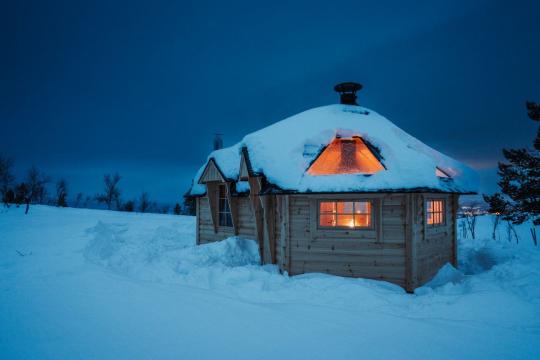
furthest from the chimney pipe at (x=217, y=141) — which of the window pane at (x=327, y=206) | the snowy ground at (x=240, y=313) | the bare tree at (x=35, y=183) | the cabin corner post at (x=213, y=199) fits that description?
the bare tree at (x=35, y=183)

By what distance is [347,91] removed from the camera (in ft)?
38.4

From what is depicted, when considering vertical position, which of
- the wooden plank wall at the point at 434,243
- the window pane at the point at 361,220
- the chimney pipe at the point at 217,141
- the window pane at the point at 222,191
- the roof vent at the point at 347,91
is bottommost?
the wooden plank wall at the point at 434,243

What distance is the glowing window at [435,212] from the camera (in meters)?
8.80

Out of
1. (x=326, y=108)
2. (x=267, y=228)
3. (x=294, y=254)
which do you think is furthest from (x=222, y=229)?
(x=326, y=108)

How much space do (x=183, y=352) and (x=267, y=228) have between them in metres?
5.79

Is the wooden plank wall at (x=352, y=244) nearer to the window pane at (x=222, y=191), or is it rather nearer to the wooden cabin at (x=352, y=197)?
the wooden cabin at (x=352, y=197)

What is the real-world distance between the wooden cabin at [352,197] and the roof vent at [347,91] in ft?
3.53

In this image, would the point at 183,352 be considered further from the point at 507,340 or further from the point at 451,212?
the point at 451,212

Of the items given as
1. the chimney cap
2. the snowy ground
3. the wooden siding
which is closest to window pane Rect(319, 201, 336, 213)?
the wooden siding

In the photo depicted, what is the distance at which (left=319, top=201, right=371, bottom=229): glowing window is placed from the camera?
27.7 feet

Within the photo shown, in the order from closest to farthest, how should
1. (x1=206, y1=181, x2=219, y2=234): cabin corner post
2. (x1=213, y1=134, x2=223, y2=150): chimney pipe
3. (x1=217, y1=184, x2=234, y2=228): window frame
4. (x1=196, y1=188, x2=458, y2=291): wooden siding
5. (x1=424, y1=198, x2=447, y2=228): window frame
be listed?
(x1=196, y1=188, x2=458, y2=291): wooden siding < (x1=424, y1=198, x2=447, y2=228): window frame < (x1=217, y1=184, x2=234, y2=228): window frame < (x1=206, y1=181, x2=219, y2=234): cabin corner post < (x1=213, y1=134, x2=223, y2=150): chimney pipe

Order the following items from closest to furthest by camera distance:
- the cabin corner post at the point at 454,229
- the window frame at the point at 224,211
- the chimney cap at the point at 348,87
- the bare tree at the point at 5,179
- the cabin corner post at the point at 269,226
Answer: the cabin corner post at the point at 269,226 → the cabin corner post at the point at 454,229 → the chimney cap at the point at 348,87 → the window frame at the point at 224,211 → the bare tree at the point at 5,179

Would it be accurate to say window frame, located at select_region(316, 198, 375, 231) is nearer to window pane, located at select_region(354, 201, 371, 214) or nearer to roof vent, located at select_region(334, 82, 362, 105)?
window pane, located at select_region(354, 201, 371, 214)

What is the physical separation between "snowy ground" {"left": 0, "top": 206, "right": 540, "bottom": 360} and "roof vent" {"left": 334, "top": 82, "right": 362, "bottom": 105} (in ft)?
21.5
